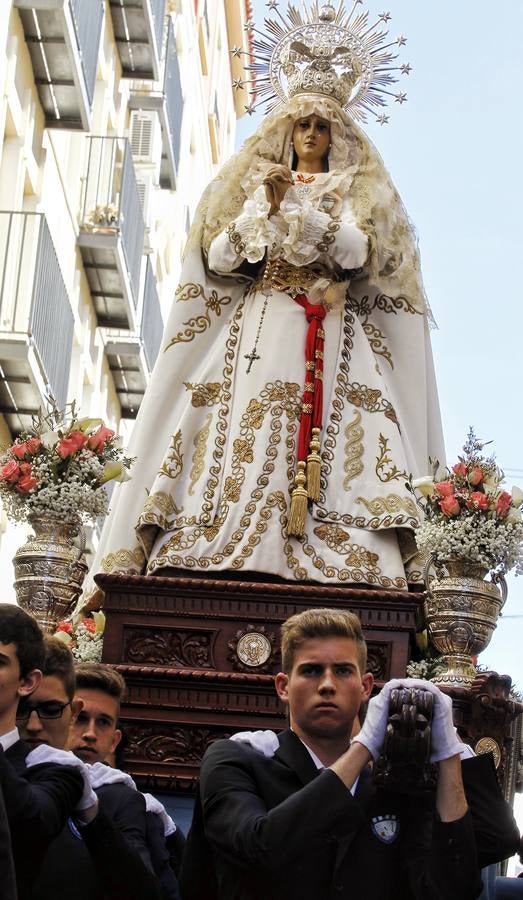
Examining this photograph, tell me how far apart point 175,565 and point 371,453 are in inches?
38.1

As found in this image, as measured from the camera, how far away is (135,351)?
2039 centimetres

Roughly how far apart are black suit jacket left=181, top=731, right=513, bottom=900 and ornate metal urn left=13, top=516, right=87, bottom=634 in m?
3.04

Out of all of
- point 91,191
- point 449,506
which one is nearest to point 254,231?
point 449,506

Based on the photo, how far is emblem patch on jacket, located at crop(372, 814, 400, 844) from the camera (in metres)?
3.84

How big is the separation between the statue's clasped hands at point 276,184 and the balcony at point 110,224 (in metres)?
10.5

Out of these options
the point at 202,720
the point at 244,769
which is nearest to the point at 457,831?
the point at 244,769

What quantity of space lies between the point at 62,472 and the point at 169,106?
50.5 feet

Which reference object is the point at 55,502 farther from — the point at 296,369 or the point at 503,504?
the point at 503,504

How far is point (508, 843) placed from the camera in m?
3.98

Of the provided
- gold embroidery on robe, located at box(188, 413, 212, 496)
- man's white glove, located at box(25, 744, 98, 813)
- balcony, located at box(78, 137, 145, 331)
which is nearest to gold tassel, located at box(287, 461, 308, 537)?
gold embroidery on robe, located at box(188, 413, 212, 496)

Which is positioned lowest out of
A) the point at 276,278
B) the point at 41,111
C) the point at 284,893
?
the point at 284,893

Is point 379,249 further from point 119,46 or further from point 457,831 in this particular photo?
point 119,46

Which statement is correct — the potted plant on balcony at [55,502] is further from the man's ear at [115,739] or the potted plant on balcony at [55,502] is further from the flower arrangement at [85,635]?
the man's ear at [115,739]

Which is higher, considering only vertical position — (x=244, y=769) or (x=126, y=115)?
(x=126, y=115)
